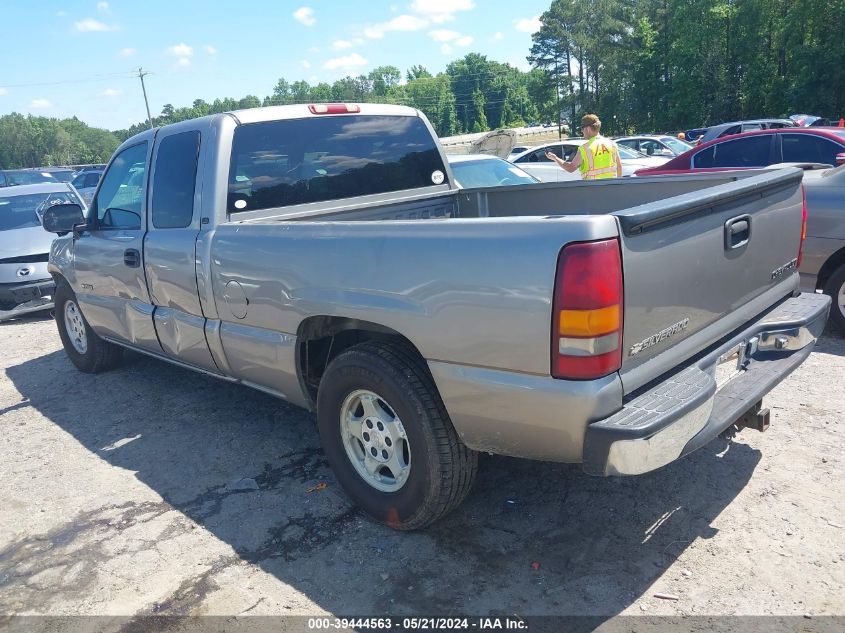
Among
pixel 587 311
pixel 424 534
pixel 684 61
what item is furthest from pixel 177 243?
pixel 684 61

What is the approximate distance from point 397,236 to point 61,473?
293 cm

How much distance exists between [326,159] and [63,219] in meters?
2.46

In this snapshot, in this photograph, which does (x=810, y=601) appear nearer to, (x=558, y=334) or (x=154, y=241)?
(x=558, y=334)

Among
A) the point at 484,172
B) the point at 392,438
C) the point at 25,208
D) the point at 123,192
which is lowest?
the point at 392,438

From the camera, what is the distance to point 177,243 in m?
4.05

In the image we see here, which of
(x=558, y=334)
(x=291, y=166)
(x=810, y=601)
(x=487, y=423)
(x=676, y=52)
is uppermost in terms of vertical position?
(x=676, y=52)

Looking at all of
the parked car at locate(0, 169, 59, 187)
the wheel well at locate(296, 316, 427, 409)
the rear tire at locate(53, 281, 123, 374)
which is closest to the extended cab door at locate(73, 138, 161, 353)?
the rear tire at locate(53, 281, 123, 374)

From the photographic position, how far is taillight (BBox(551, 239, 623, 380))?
2285 mm

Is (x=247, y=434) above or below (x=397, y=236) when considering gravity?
below

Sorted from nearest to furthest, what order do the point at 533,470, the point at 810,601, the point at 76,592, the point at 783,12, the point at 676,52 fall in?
the point at 810,601
the point at 76,592
the point at 533,470
the point at 783,12
the point at 676,52

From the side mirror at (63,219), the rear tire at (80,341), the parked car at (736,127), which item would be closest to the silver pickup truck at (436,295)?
the side mirror at (63,219)

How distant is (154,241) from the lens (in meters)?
4.30

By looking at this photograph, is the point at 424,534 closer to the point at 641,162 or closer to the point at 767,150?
the point at 767,150

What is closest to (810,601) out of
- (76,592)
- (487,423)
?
(487,423)
